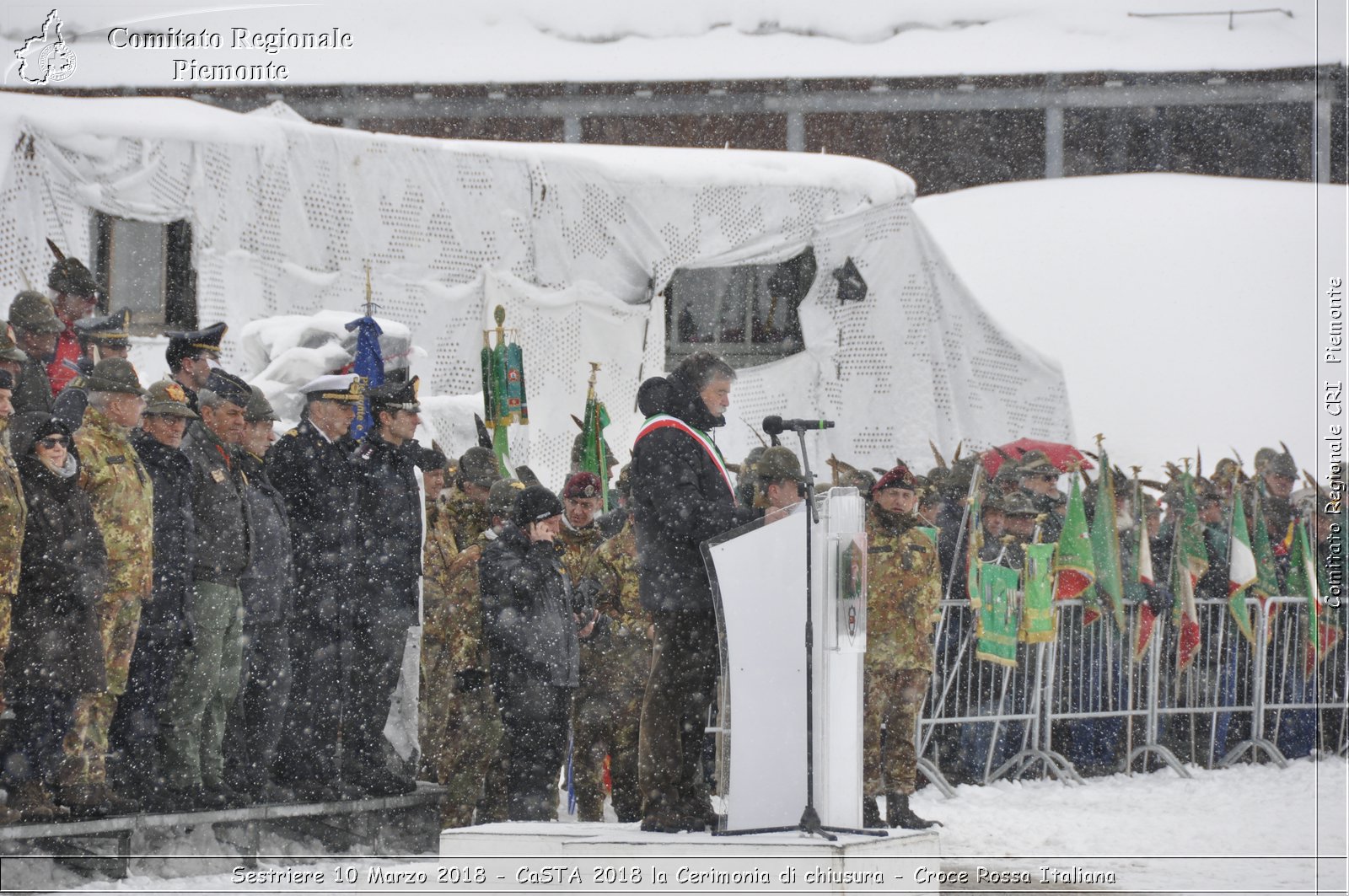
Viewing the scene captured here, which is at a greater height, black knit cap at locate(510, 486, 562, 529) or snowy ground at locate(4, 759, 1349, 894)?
black knit cap at locate(510, 486, 562, 529)

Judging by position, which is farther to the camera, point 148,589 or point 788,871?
point 148,589

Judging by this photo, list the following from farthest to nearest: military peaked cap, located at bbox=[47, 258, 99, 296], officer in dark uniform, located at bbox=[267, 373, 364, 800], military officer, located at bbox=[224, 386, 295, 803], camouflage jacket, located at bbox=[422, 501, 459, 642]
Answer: military peaked cap, located at bbox=[47, 258, 99, 296] < camouflage jacket, located at bbox=[422, 501, 459, 642] < officer in dark uniform, located at bbox=[267, 373, 364, 800] < military officer, located at bbox=[224, 386, 295, 803]

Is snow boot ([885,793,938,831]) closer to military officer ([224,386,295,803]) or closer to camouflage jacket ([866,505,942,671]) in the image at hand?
camouflage jacket ([866,505,942,671])

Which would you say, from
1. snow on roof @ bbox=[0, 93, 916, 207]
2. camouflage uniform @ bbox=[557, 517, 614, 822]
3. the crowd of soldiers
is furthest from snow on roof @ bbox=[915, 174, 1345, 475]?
camouflage uniform @ bbox=[557, 517, 614, 822]

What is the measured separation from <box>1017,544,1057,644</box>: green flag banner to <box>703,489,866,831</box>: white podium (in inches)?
179

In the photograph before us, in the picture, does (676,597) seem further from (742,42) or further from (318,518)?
(742,42)

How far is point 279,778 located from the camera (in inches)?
294

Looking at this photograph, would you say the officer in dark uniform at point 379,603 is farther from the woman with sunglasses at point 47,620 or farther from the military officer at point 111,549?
the woman with sunglasses at point 47,620

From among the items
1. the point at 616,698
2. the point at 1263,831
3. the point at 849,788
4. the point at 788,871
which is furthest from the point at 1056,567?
the point at 788,871

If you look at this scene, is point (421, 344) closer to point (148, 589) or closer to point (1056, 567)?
point (1056, 567)

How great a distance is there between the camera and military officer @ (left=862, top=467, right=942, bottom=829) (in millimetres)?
8133

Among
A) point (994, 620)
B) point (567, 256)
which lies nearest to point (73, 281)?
point (994, 620)

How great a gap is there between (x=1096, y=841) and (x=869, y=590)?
1.71m

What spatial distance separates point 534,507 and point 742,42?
1174cm
